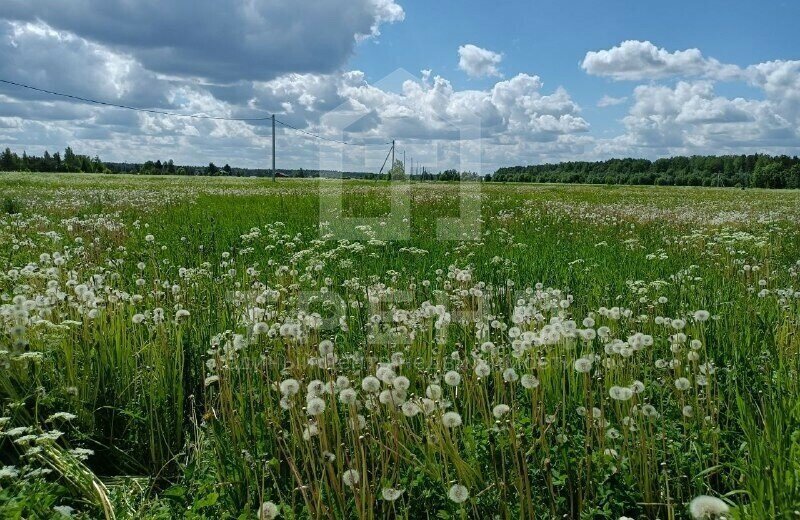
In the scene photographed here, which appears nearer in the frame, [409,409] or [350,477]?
[350,477]

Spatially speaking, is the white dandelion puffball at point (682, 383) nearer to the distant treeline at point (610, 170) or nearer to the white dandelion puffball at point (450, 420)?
the white dandelion puffball at point (450, 420)

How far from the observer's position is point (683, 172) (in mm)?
108000

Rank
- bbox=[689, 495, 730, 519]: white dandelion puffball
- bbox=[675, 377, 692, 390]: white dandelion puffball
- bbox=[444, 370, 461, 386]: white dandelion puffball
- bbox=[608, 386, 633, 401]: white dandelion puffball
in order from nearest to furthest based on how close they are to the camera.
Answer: bbox=[689, 495, 730, 519]: white dandelion puffball
bbox=[608, 386, 633, 401]: white dandelion puffball
bbox=[444, 370, 461, 386]: white dandelion puffball
bbox=[675, 377, 692, 390]: white dandelion puffball

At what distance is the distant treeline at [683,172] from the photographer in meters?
89.8

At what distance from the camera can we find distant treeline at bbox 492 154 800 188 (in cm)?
8975

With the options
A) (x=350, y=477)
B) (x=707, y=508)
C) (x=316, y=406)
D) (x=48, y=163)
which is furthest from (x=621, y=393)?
(x=48, y=163)

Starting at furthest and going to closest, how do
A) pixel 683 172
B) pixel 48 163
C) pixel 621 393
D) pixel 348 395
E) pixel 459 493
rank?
pixel 683 172 → pixel 48 163 → pixel 621 393 → pixel 348 395 → pixel 459 493

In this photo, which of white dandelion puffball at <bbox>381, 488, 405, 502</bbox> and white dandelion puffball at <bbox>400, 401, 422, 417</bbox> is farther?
white dandelion puffball at <bbox>400, 401, 422, 417</bbox>

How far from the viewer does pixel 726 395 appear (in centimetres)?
378

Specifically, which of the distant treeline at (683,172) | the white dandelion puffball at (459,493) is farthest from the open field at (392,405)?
the distant treeline at (683,172)

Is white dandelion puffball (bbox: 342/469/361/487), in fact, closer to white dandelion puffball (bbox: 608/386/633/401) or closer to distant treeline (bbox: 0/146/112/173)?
white dandelion puffball (bbox: 608/386/633/401)

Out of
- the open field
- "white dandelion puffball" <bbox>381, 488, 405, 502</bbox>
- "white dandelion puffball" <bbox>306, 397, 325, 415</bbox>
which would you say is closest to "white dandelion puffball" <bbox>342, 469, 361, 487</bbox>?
the open field

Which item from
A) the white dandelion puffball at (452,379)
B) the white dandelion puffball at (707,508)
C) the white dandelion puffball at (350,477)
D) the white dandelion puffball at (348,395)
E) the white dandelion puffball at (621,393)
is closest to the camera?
the white dandelion puffball at (707,508)

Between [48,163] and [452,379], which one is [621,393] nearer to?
[452,379]
